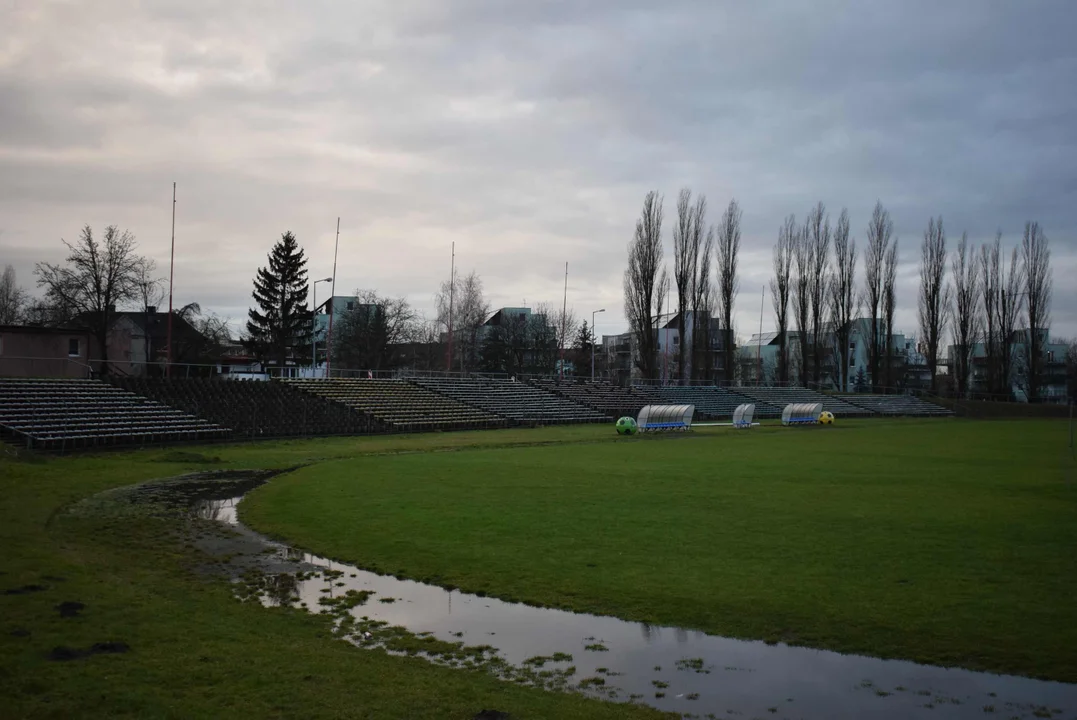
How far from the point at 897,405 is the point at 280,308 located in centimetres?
6290

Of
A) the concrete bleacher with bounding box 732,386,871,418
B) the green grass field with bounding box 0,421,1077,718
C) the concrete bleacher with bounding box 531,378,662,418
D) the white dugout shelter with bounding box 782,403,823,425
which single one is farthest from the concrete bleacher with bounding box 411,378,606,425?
the green grass field with bounding box 0,421,1077,718

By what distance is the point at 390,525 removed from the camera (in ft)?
52.1

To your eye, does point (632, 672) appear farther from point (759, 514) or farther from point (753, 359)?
point (753, 359)

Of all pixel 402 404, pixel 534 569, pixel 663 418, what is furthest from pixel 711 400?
pixel 534 569

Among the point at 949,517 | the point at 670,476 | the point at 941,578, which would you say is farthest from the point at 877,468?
the point at 941,578

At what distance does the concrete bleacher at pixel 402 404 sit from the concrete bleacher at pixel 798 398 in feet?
114

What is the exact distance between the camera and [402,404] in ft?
167

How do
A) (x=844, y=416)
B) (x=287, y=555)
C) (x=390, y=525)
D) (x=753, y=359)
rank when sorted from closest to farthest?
(x=287, y=555) → (x=390, y=525) → (x=844, y=416) → (x=753, y=359)

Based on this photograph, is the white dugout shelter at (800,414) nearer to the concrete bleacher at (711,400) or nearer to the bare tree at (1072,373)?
the concrete bleacher at (711,400)

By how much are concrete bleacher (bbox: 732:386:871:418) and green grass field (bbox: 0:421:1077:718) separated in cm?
5154

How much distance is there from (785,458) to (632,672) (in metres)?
24.2

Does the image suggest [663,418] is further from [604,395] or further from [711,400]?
[711,400]

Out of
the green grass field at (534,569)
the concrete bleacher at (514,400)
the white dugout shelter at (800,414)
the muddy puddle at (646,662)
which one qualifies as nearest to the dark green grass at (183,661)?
the green grass field at (534,569)

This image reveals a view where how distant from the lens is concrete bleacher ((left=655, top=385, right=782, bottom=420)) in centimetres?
6994
